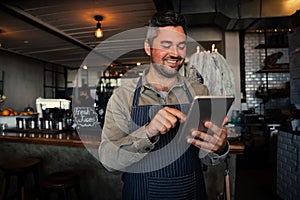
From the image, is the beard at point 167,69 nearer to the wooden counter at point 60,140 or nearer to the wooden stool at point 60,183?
the wooden counter at point 60,140

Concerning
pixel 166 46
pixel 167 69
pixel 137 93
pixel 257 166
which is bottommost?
pixel 257 166

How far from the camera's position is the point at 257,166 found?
4594 mm

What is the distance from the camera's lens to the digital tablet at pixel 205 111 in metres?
0.79

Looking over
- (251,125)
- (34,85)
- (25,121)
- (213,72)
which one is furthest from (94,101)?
(34,85)

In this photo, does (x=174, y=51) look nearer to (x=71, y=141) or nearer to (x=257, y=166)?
(x=71, y=141)

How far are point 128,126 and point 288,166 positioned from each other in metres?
2.59

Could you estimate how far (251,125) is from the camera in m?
4.65

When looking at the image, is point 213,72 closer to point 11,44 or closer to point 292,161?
point 292,161

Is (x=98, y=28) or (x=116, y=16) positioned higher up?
(x=116, y=16)

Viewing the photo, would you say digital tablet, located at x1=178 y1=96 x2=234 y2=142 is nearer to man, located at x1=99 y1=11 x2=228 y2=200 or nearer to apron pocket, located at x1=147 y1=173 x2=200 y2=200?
man, located at x1=99 y1=11 x2=228 y2=200

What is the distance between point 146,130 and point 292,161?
2581mm

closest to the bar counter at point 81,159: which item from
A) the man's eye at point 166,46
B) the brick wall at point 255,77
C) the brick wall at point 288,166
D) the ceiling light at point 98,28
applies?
the brick wall at point 288,166

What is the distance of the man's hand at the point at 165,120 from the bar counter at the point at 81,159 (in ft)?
4.40

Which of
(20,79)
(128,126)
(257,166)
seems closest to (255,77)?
(257,166)
